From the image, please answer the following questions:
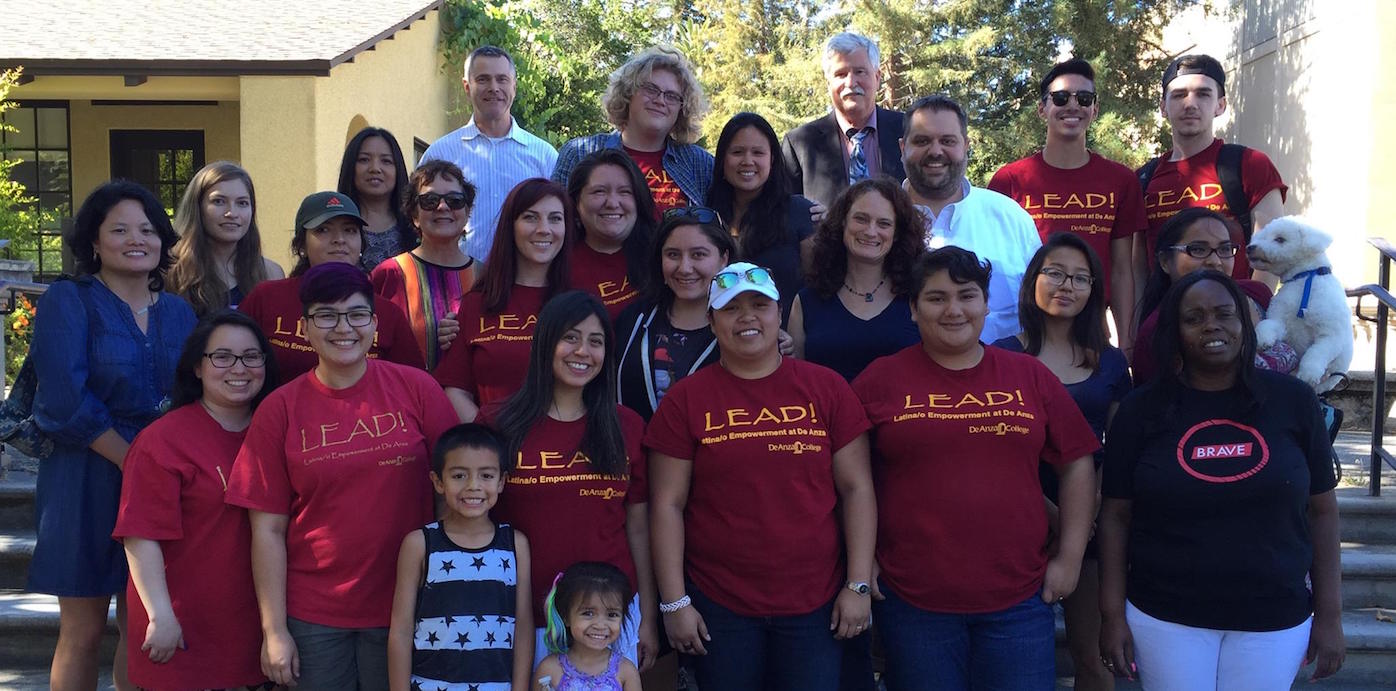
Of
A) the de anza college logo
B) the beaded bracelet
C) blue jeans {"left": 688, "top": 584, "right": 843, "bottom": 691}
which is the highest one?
the de anza college logo

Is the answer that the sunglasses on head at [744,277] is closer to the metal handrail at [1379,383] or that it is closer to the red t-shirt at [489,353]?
the red t-shirt at [489,353]

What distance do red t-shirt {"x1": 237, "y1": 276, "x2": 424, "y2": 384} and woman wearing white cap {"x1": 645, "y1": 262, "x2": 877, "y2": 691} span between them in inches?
40.8

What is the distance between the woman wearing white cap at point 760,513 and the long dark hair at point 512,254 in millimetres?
855

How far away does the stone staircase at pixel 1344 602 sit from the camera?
5.04 metres

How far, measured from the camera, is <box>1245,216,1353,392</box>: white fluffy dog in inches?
172

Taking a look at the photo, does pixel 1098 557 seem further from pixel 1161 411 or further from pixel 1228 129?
pixel 1228 129

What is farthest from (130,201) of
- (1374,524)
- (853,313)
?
(1374,524)

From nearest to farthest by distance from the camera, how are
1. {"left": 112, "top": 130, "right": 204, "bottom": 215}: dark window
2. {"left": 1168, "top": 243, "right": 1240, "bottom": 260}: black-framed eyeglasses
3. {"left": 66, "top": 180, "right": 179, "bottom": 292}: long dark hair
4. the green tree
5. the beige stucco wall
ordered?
{"left": 66, "top": 180, "right": 179, "bottom": 292}: long dark hair < {"left": 1168, "top": 243, "right": 1240, "bottom": 260}: black-framed eyeglasses < the green tree < the beige stucco wall < {"left": 112, "top": 130, "right": 204, "bottom": 215}: dark window

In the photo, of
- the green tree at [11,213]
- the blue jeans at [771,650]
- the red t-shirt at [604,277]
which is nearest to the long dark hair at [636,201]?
the red t-shirt at [604,277]

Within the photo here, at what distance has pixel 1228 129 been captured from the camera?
1895 centimetres

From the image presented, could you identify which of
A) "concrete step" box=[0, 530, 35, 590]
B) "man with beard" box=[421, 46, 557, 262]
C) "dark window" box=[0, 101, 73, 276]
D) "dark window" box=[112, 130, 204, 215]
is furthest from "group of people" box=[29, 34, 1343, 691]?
"dark window" box=[0, 101, 73, 276]

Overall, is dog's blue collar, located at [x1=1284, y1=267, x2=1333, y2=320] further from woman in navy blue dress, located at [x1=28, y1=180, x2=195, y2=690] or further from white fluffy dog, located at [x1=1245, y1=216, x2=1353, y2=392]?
woman in navy blue dress, located at [x1=28, y1=180, x2=195, y2=690]

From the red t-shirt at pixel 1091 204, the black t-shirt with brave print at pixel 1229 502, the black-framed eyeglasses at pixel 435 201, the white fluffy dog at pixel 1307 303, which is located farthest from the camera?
the red t-shirt at pixel 1091 204

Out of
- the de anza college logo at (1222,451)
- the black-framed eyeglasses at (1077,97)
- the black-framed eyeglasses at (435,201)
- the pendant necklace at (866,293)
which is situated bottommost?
the de anza college logo at (1222,451)
